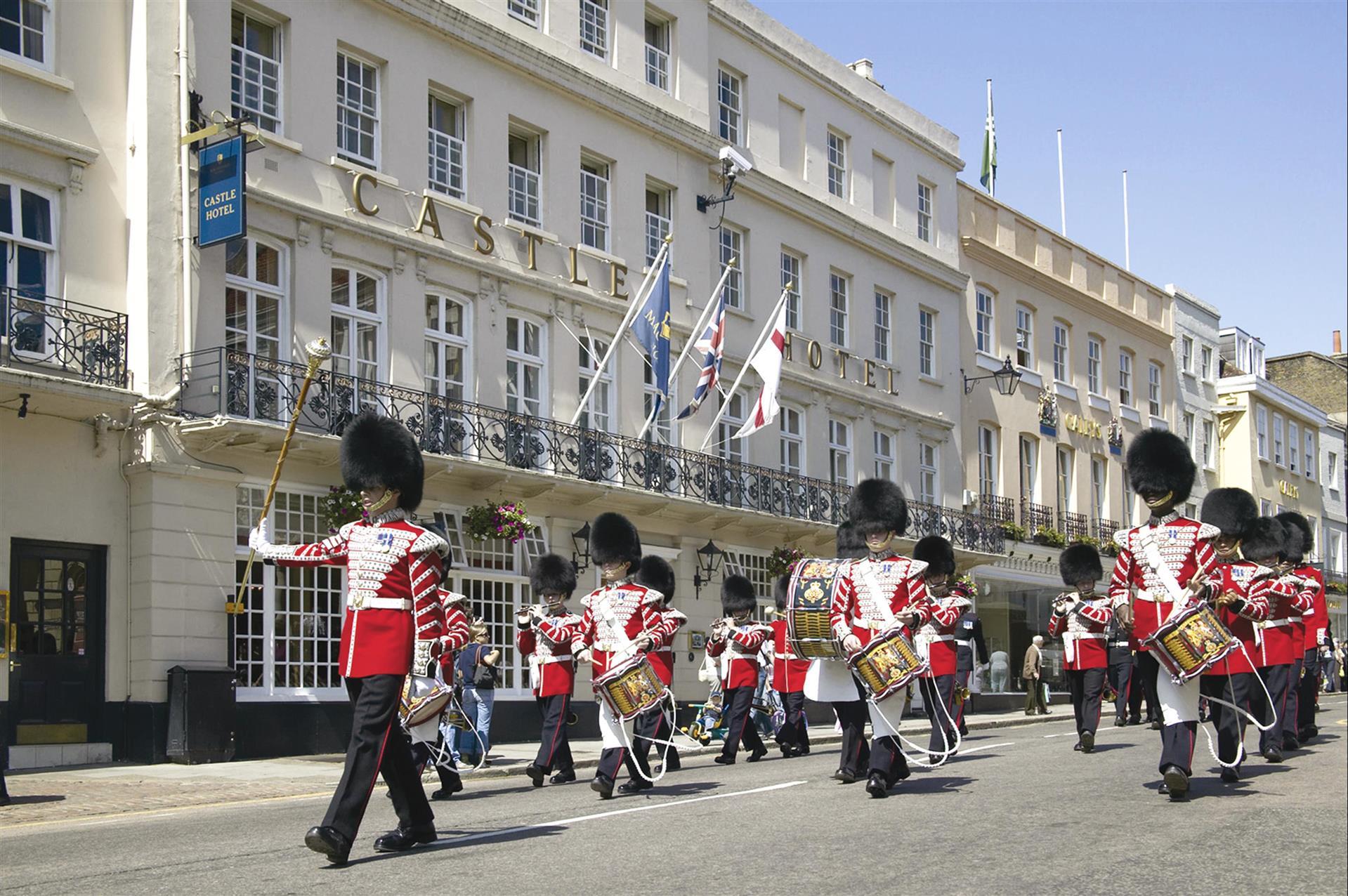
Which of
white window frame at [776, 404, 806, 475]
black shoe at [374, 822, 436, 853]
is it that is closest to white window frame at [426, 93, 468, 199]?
white window frame at [776, 404, 806, 475]

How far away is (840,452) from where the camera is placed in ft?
113

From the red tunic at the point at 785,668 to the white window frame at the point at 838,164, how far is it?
18517 millimetres

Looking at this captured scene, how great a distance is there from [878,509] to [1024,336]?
32089 mm

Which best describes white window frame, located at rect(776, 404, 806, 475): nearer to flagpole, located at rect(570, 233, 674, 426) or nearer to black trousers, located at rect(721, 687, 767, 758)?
flagpole, located at rect(570, 233, 674, 426)

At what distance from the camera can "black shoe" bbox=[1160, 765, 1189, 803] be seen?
10.2 meters

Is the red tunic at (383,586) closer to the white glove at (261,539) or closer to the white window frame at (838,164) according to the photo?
the white glove at (261,539)

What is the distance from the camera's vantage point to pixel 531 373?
2619 centimetres

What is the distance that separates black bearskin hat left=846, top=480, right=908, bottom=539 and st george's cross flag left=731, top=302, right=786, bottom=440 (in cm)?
1565

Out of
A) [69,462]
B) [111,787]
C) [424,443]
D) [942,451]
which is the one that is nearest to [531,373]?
[424,443]

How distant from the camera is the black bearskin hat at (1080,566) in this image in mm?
18375

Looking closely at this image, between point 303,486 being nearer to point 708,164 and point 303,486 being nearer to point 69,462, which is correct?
point 69,462

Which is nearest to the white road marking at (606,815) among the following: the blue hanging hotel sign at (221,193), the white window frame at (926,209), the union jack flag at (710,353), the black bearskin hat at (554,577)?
the black bearskin hat at (554,577)

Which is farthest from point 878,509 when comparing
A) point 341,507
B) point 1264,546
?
point 341,507

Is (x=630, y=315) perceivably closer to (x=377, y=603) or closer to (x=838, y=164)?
(x=838, y=164)
